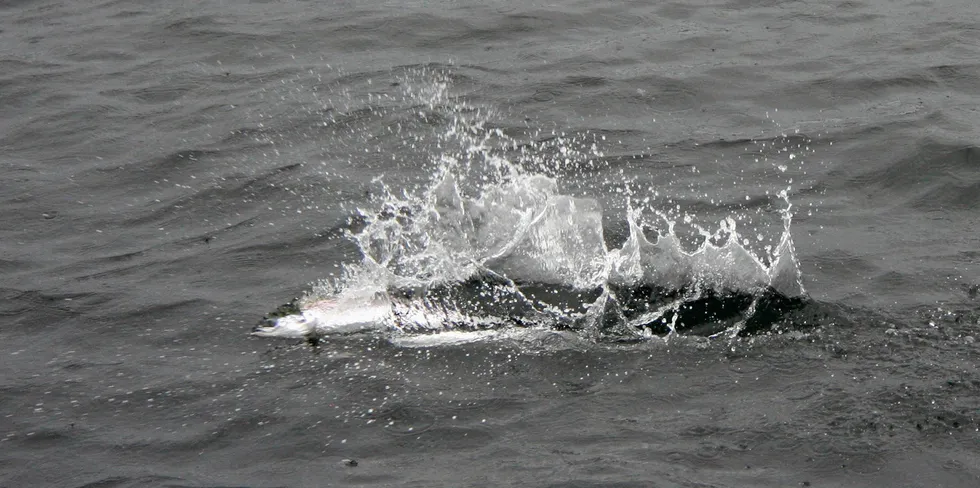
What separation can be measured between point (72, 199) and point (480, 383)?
13.0 ft

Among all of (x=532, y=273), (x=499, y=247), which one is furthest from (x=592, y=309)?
(x=499, y=247)

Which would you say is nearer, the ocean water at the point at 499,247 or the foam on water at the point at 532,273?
the ocean water at the point at 499,247

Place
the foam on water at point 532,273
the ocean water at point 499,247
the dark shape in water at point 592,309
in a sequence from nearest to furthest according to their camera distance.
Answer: the ocean water at point 499,247, the dark shape in water at point 592,309, the foam on water at point 532,273

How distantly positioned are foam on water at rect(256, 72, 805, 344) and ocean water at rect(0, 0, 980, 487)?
0.07 feet

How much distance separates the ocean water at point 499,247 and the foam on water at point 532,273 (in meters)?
0.02

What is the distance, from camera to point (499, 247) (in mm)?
6523

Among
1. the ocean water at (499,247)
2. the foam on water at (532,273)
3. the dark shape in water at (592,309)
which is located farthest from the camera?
the foam on water at (532,273)

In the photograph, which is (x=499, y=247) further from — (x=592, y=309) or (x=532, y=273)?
(x=592, y=309)

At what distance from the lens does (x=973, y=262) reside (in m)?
6.23

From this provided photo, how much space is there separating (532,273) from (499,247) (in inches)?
12.6

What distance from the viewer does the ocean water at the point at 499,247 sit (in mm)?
4887

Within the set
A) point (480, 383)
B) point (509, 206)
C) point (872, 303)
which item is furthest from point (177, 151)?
point (872, 303)

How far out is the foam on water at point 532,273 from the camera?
5.84m

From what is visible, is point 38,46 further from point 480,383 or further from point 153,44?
point 480,383
